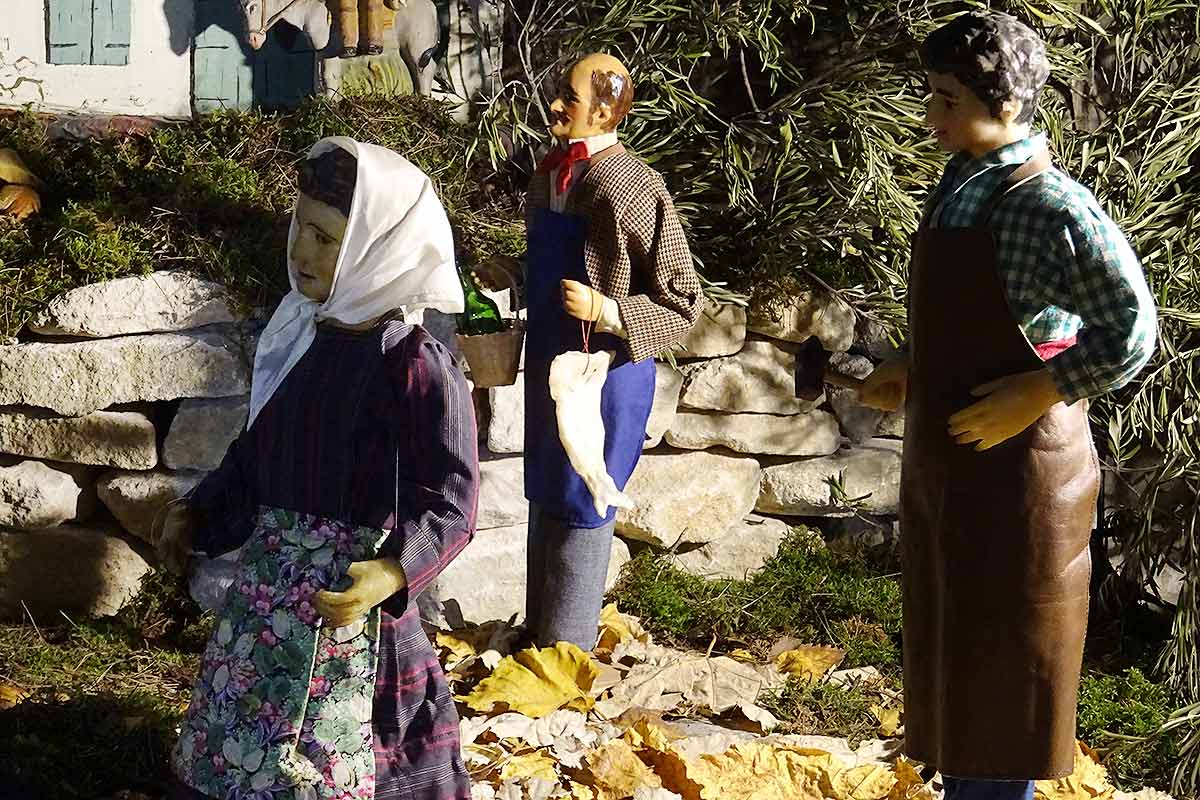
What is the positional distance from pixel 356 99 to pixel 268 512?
2633 mm

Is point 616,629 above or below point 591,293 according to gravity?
below

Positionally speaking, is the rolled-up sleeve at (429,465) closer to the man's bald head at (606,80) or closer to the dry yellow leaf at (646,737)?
the dry yellow leaf at (646,737)

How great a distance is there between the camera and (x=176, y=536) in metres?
2.93

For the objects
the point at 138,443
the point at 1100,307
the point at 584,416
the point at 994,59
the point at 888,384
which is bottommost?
the point at 138,443

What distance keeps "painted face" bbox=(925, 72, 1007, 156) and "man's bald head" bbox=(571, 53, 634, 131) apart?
1.21 meters

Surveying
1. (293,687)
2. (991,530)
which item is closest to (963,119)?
(991,530)

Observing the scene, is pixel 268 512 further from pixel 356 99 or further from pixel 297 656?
pixel 356 99

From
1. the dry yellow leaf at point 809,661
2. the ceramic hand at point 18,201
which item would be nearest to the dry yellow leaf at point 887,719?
the dry yellow leaf at point 809,661

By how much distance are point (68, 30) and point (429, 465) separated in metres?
2.96

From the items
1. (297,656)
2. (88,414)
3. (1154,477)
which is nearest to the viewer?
(297,656)

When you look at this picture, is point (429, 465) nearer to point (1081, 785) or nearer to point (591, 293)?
point (591, 293)

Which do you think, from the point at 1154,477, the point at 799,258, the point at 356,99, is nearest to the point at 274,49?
the point at 356,99

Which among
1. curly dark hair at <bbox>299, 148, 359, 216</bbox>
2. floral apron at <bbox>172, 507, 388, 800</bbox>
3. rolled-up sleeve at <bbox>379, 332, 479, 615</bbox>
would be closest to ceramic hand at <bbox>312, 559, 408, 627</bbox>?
rolled-up sleeve at <bbox>379, 332, 479, 615</bbox>

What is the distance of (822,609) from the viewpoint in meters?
5.09
